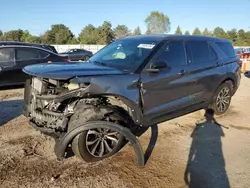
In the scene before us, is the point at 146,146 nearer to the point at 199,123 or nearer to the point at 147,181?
the point at 147,181

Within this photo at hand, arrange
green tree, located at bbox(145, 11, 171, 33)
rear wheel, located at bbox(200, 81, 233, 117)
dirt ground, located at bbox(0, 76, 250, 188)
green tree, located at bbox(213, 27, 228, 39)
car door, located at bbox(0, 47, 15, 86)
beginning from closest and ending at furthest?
dirt ground, located at bbox(0, 76, 250, 188), rear wheel, located at bbox(200, 81, 233, 117), car door, located at bbox(0, 47, 15, 86), green tree, located at bbox(145, 11, 171, 33), green tree, located at bbox(213, 27, 228, 39)

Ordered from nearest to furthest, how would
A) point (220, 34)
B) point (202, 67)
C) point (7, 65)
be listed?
point (202, 67) < point (7, 65) < point (220, 34)

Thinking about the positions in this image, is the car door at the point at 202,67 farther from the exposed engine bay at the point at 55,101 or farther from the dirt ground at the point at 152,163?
the exposed engine bay at the point at 55,101

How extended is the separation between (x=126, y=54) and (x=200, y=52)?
1.70 m

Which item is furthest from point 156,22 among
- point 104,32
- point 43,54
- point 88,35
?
point 43,54

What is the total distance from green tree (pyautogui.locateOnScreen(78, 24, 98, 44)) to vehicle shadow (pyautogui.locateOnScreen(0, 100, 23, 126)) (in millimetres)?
61922

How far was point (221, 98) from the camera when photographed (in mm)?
6020

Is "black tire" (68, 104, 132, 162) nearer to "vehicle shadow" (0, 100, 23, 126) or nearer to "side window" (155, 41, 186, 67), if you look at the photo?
"side window" (155, 41, 186, 67)

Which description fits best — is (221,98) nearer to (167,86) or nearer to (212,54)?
(212,54)

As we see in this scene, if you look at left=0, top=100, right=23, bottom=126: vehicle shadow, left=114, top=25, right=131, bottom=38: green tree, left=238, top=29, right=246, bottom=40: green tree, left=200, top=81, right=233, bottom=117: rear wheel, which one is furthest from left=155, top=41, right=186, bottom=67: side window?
left=238, top=29, right=246, bottom=40: green tree

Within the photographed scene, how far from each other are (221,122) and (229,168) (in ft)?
7.10

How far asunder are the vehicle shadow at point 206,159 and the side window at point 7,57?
6.13 m

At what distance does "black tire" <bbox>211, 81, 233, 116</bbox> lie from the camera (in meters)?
5.81

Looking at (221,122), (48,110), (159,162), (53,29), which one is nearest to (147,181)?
(159,162)
